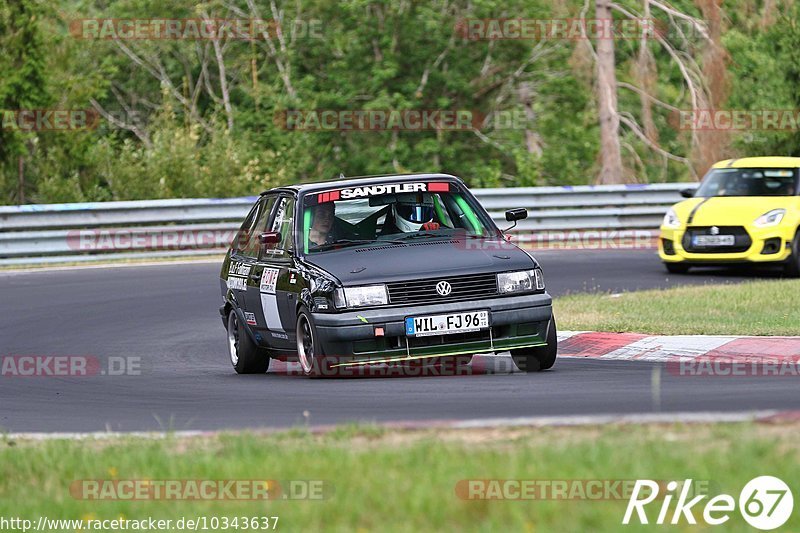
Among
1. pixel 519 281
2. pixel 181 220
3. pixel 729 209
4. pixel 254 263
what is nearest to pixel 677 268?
pixel 729 209

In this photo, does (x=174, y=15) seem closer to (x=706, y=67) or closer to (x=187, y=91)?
(x=187, y=91)

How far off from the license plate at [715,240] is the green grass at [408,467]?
39.4ft

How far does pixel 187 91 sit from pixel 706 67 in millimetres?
20159

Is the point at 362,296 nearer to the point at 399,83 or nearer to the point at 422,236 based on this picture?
the point at 422,236

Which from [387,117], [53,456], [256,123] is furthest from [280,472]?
[256,123]

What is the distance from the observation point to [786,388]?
8.85 metres

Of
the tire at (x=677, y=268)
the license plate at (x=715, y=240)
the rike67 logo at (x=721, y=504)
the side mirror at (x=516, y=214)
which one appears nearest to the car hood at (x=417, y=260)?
the side mirror at (x=516, y=214)

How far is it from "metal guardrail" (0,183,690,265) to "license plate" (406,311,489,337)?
44.2ft

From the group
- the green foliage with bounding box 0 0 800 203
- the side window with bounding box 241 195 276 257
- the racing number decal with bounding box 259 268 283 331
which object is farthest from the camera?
the green foliage with bounding box 0 0 800 203

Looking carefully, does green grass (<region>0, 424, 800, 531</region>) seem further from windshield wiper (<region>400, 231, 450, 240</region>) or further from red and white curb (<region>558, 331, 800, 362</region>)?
red and white curb (<region>558, 331, 800, 362</region>)

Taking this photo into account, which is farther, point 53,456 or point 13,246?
point 13,246

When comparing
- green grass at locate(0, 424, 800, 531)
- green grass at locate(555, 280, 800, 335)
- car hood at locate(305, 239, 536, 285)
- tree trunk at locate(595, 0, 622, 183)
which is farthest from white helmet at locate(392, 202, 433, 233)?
tree trunk at locate(595, 0, 622, 183)

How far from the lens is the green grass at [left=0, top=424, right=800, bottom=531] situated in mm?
5633

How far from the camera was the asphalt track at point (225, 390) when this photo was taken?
27.4 ft
